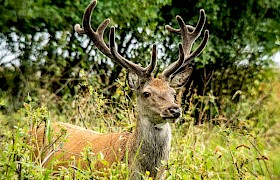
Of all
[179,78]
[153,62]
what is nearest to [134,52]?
[179,78]

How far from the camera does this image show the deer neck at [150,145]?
5156 mm

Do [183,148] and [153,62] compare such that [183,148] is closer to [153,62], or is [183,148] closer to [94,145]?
[94,145]

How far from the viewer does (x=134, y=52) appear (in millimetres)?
10992

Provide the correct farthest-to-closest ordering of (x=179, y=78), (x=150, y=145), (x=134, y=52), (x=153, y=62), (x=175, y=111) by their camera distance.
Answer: (x=134, y=52), (x=179, y=78), (x=153, y=62), (x=150, y=145), (x=175, y=111)

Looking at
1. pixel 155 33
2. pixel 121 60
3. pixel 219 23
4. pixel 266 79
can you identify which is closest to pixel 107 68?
pixel 155 33

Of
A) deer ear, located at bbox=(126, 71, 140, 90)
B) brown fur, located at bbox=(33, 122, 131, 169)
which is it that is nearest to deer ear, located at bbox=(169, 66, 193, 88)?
deer ear, located at bbox=(126, 71, 140, 90)

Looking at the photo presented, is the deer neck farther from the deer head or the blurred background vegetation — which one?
the blurred background vegetation

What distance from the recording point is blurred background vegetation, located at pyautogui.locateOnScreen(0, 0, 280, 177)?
936 cm

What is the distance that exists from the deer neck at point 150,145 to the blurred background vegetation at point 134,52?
2.36m

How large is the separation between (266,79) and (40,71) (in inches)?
157

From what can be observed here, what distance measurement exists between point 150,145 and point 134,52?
230 inches

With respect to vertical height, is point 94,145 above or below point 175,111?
below

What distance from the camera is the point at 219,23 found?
38.5ft

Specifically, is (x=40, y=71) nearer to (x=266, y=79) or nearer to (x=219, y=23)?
(x=219, y=23)
